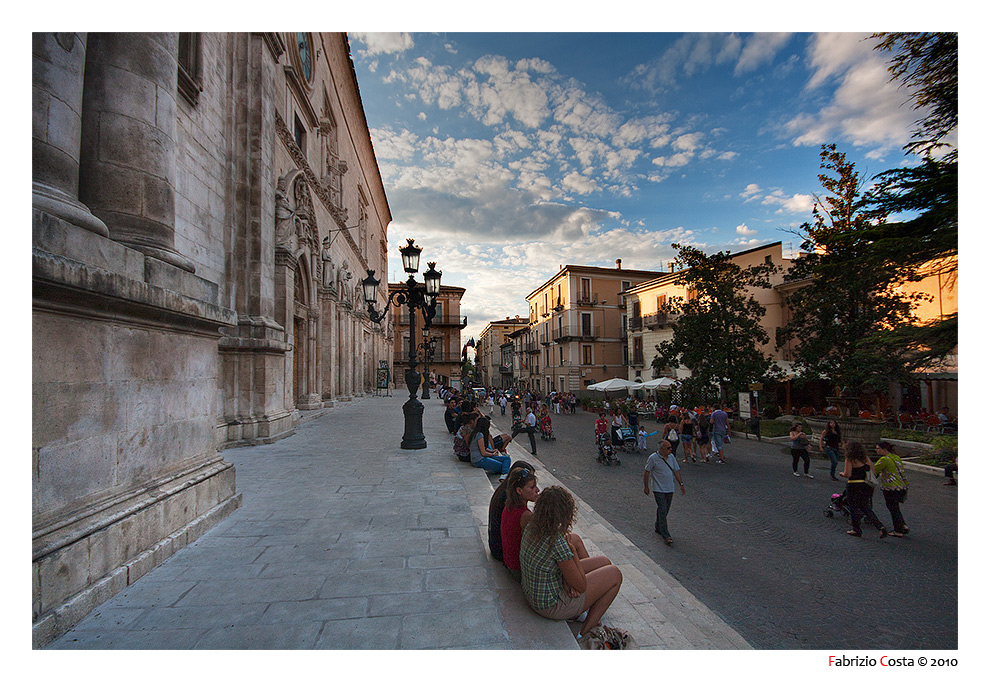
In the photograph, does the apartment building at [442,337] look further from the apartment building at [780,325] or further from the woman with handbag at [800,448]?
the woman with handbag at [800,448]

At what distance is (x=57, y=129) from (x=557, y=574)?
464 cm

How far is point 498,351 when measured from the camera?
244 feet

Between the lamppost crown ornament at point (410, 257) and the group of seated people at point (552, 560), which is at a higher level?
the lamppost crown ornament at point (410, 257)

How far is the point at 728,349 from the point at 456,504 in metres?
15.4

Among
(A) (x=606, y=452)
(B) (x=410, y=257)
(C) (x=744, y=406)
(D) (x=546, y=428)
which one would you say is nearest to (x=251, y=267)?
(B) (x=410, y=257)

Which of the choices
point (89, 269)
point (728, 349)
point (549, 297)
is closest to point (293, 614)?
→ point (89, 269)

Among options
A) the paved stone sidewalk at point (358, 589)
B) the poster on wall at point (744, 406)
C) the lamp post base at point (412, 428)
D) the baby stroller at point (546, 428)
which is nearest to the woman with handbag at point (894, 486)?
the paved stone sidewalk at point (358, 589)

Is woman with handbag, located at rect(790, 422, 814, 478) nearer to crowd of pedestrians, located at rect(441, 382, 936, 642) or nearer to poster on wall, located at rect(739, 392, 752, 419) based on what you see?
crowd of pedestrians, located at rect(441, 382, 936, 642)

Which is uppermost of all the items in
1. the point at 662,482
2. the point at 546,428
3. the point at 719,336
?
the point at 719,336

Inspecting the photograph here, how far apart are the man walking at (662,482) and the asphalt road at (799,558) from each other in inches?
6.5

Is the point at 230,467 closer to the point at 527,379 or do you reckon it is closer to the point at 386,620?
the point at 386,620

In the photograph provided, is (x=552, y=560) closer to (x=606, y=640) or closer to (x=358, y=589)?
(x=606, y=640)

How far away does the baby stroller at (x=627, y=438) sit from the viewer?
11797 mm

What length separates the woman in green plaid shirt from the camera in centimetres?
258
